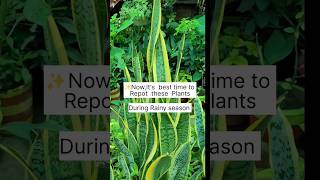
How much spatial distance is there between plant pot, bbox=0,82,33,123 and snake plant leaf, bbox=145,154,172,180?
1.12 metres

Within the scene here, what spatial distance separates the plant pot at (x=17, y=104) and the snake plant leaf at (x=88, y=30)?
22.2 inches

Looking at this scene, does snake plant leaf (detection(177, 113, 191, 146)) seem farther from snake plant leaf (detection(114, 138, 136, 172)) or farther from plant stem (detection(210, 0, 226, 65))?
plant stem (detection(210, 0, 226, 65))

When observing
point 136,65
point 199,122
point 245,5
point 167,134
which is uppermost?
point 245,5

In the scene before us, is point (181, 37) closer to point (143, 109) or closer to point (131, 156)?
point (143, 109)

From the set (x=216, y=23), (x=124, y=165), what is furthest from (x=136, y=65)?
(x=124, y=165)

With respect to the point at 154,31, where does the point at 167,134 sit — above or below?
below

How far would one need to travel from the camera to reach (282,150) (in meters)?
5.58

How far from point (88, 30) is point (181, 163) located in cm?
139

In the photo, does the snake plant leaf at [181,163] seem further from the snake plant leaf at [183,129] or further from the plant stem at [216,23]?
the plant stem at [216,23]

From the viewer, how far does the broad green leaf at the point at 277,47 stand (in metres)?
5.48

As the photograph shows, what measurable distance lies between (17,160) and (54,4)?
4.54 feet

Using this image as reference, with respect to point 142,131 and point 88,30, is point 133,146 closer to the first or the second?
point 142,131

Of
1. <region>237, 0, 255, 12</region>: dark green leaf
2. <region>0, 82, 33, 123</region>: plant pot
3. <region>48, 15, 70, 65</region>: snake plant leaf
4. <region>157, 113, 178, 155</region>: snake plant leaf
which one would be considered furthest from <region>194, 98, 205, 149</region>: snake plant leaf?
<region>0, 82, 33, 123</region>: plant pot

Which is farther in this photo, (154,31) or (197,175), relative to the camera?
(197,175)
